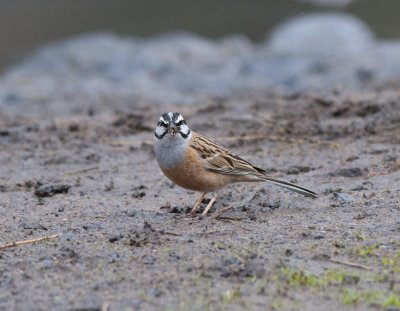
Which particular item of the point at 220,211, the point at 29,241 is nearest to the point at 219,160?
the point at 220,211

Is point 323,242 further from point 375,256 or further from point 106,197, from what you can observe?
point 106,197

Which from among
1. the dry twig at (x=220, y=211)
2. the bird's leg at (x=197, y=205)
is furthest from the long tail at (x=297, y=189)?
the bird's leg at (x=197, y=205)

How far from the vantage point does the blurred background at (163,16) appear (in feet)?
76.9

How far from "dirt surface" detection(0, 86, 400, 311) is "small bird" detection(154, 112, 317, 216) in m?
0.23

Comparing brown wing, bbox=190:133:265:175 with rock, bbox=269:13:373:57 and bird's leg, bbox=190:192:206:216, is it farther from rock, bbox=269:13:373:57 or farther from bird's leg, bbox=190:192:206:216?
rock, bbox=269:13:373:57

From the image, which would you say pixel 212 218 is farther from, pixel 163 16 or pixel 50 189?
pixel 163 16

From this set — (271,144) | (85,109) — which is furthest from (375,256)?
(85,109)

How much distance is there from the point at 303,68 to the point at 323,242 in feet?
41.9

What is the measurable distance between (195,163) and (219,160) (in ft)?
1.01

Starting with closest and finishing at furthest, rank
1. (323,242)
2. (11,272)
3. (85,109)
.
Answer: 1. (11,272)
2. (323,242)
3. (85,109)

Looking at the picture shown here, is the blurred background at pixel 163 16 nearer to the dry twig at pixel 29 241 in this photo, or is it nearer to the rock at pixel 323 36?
the rock at pixel 323 36

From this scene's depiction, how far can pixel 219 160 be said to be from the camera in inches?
346

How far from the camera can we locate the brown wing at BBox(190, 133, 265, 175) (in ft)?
28.6

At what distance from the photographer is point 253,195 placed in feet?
29.8
